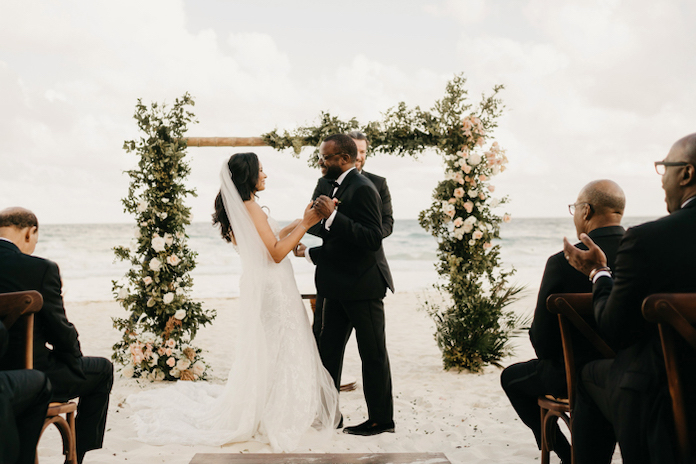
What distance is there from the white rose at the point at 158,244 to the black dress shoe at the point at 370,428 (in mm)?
2922

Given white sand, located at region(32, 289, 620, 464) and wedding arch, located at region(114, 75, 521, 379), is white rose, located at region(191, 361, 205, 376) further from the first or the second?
wedding arch, located at region(114, 75, 521, 379)

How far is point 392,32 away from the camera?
1271 centimetres

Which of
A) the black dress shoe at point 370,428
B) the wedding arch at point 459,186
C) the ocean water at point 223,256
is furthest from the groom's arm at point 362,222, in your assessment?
the ocean water at point 223,256

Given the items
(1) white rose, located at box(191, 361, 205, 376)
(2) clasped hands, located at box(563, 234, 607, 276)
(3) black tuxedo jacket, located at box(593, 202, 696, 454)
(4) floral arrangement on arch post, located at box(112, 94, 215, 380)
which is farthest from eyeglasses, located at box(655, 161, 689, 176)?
(1) white rose, located at box(191, 361, 205, 376)

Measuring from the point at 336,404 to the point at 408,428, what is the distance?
69 centimetres

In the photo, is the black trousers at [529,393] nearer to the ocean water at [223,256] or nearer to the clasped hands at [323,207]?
the clasped hands at [323,207]

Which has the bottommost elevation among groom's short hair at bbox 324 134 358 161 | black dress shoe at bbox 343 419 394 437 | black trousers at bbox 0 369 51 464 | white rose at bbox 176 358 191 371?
black dress shoe at bbox 343 419 394 437

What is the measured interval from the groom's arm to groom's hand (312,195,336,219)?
7 centimetres

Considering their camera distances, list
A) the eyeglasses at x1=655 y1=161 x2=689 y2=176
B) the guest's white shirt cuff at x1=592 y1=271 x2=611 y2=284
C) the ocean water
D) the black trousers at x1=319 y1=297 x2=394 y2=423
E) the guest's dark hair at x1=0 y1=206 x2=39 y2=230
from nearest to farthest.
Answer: the eyeglasses at x1=655 y1=161 x2=689 y2=176 → the guest's white shirt cuff at x1=592 y1=271 x2=611 y2=284 → the guest's dark hair at x1=0 y1=206 x2=39 y2=230 → the black trousers at x1=319 y1=297 x2=394 y2=423 → the ocean water

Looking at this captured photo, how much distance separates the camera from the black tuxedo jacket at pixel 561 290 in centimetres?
246

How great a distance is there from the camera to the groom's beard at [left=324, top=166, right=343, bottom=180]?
377 cm

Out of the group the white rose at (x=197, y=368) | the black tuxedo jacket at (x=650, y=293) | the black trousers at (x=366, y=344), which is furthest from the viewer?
the white rose at (x=197, y=368)

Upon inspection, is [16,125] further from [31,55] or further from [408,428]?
[408,428]

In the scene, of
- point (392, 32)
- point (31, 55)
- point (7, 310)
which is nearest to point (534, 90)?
Answer: point (392, 32)
